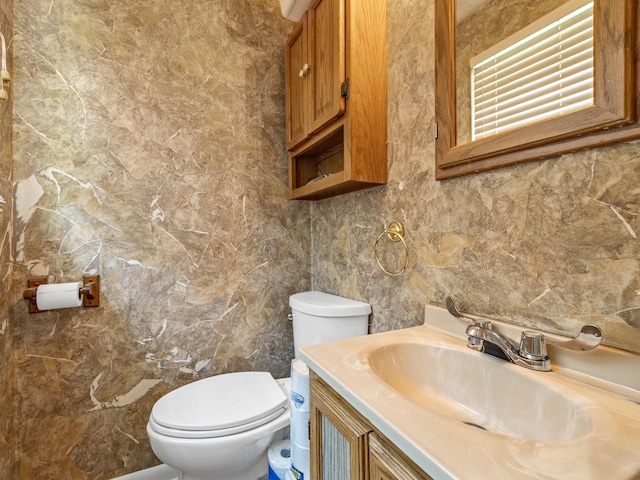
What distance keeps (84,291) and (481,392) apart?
1428mm

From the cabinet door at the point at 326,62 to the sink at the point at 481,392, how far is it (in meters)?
0.84

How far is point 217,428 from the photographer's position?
99 cm

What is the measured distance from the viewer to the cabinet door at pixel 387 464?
0.43 m

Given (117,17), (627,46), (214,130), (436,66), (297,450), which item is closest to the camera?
(627,46)

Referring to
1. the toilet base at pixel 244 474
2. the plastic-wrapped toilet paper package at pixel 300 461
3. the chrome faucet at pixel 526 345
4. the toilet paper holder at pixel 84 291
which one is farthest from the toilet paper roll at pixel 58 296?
the chrome faucet at pixel 526 345

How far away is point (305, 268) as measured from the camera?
1701 millimetres

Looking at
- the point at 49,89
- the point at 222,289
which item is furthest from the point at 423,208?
the point at 49,89

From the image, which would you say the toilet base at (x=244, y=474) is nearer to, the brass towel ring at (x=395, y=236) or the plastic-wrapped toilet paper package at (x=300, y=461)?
the plastic-wrapped toilet paper package at (x=300, y=461)

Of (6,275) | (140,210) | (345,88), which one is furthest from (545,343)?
(6,275)

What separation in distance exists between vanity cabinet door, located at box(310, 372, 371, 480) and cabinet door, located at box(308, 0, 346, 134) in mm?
911

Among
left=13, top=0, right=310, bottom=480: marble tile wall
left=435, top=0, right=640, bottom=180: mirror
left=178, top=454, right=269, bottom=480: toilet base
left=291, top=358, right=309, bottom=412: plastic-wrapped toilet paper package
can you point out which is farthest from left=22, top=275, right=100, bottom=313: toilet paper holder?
left=435, top=0, right=640, bottom=180: mirror

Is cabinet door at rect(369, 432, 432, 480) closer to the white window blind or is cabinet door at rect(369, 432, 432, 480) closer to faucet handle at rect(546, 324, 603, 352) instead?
faucet handle at rect(546, 324, 603, 352)

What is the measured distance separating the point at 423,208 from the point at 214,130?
1.09m

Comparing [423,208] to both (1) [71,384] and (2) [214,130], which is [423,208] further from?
(1) [71,384]
